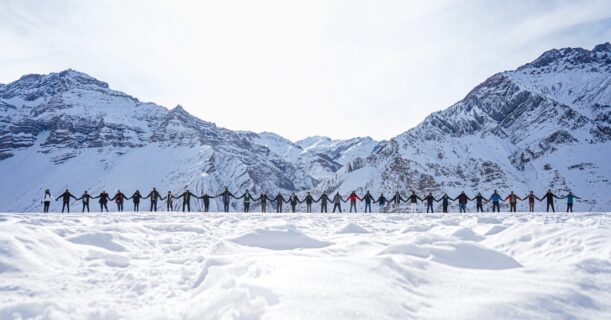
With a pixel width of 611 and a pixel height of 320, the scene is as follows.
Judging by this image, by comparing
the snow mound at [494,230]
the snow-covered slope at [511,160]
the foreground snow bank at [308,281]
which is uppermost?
the snow-covered slope at [511,160]

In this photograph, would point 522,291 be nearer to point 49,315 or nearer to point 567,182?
point 49,315

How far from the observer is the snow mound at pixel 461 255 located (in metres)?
6.65

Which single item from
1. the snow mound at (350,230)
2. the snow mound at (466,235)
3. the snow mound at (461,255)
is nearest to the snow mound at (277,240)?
the snow mound at (350,230)

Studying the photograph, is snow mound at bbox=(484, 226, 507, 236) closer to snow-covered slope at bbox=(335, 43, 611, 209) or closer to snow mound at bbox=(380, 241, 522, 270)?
snow mound at bbox=(380, 241, 522, 270)

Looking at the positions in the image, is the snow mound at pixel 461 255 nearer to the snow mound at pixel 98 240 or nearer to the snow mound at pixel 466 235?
the snow mound at pixel 466 235

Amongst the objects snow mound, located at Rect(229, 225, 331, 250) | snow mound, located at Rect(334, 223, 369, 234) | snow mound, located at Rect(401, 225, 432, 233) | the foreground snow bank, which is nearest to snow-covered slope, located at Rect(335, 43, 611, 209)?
snow mound, located at Rect(401, 225, 432, 233)

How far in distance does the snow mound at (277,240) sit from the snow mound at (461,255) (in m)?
2.62

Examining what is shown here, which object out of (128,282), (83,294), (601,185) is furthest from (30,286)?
(601,185)

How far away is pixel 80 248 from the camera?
8016 millimetres

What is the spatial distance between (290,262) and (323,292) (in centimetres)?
135

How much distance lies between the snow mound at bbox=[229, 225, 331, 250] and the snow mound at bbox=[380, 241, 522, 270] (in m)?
2.62

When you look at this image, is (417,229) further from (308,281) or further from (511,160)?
(511,160)

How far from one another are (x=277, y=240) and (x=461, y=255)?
427 centimetres

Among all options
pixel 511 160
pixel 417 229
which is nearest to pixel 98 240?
pixel 417 229
